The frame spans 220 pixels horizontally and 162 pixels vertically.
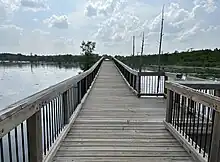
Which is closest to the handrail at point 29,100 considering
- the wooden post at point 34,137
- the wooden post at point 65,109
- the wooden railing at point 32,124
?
the wooden railing at point 32,124

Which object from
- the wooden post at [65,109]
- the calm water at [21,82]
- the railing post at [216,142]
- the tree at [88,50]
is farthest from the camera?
the tree at [88,50]

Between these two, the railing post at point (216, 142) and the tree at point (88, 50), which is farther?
the tree at point (88, 50)

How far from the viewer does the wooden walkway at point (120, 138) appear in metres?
3.05

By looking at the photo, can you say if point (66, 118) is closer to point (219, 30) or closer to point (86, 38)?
point (219, 30)

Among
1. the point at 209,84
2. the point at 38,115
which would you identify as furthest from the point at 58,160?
the point at 209,84

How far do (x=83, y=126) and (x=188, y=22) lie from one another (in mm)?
14763

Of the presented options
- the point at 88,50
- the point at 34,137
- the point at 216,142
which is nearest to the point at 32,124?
the point at 34,137

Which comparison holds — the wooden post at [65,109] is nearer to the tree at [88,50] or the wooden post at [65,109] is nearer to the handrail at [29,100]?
the handrail at [29,100]

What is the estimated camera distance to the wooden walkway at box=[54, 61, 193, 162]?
3.05 meters

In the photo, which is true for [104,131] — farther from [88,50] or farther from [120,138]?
[88,50]

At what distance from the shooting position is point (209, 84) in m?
4.55

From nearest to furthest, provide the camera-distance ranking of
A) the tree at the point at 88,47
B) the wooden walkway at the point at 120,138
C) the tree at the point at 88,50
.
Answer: the wooden walkway at the point at 120,138, the tree at the point at 88,50, the tree at the point at 88,47

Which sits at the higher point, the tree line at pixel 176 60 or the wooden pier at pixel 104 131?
the tree line at pixel 176 60

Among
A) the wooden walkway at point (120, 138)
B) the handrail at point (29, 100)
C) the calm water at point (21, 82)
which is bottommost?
the calm water at point (21, 82)
